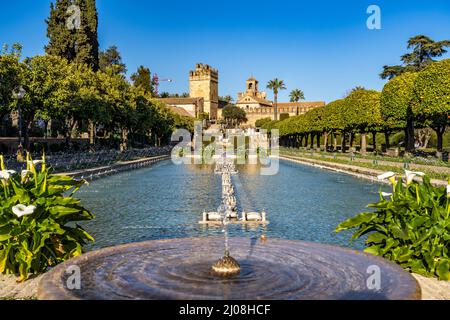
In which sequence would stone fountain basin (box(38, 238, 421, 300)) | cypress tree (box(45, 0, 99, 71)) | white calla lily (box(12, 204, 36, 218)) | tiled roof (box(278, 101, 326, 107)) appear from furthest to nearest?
tiled roof (box(278, 101, 326, 107)) → cypress tree (box(45, 0, 99, 71)) → white calla lily (box(12, 204, 36, 218)) → stone fountain basin (box(38, 238, 421, 300))

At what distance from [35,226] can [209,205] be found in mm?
9536

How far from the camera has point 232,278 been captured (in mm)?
5746

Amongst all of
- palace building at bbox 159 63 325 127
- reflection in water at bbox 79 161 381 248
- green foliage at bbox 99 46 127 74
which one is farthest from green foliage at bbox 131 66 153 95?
reflection in water at bbox 79 161 381 248

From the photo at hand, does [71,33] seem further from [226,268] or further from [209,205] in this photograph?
[226,268]

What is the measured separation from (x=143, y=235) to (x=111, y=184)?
1187 cm

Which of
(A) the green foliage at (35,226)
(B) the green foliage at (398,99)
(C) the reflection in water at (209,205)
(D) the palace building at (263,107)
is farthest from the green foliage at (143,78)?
(A) the green foliage at (35,226)

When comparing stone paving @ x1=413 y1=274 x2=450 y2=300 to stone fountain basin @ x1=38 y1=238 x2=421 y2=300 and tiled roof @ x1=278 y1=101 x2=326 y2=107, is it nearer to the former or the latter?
stone fountain basin @ x1=38 y1=238 x2=421 y2=300

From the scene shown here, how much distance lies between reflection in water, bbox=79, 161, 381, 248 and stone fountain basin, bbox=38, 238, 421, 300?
320 centimetres

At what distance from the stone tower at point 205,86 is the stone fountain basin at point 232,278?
144 m

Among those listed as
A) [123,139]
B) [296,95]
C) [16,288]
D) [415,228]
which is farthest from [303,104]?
[16,288]

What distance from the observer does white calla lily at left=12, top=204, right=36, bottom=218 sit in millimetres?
5906

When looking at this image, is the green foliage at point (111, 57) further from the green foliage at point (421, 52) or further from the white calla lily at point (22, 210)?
the white calla lily at point (22, 210)

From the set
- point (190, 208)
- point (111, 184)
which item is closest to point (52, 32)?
point (111, 184)

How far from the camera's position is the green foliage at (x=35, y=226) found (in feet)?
20.9
